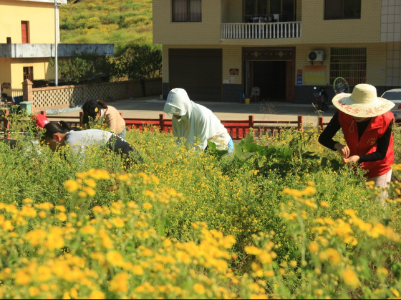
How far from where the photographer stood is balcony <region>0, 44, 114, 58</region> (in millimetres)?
31953

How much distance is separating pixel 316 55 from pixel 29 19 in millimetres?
16562

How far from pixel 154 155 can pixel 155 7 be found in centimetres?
2630

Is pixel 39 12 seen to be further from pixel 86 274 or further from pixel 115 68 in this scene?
pixel 86 274

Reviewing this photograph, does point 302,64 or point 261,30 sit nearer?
point 261,30

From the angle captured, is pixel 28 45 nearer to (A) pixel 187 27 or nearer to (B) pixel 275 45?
(A) pixel 187 27

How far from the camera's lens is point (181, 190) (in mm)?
5867

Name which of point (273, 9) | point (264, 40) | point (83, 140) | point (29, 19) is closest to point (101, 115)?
point (83, 140)

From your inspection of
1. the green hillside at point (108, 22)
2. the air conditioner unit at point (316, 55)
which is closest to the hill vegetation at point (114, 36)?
the green hillside at point (108, 22)

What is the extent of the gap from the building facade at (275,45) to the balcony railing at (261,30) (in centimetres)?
4

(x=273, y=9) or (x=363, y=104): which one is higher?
(x=273, y=9)

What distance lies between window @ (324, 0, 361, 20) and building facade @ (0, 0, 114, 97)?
473 inches

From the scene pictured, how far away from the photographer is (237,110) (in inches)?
1148

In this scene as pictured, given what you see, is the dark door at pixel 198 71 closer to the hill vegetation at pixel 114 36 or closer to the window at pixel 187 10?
the window at pixel 187 10

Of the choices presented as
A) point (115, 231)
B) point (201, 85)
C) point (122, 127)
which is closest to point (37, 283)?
point (115, 231)
